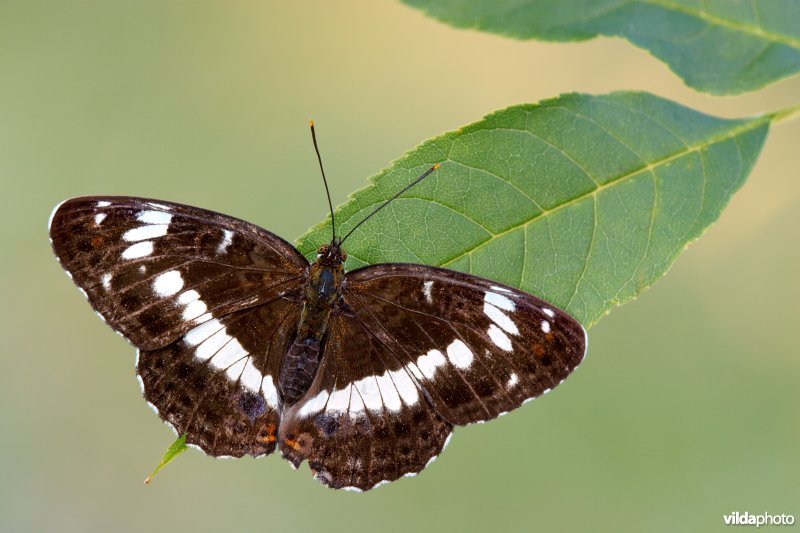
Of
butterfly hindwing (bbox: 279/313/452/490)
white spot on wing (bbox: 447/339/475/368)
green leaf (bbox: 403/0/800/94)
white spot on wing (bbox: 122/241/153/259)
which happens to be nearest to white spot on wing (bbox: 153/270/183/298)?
white spot on wing (bbox: 122/241/153/259)

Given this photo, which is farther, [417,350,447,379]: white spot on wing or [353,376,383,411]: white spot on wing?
[353,376,383,411]: white spot on wing

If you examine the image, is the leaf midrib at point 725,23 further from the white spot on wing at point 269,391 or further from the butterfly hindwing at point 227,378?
the white spot on wing at point 269,391

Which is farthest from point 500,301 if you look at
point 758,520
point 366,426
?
point 758,520

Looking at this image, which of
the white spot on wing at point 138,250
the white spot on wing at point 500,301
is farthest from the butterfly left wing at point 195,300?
the white spot on wing at point 500,301

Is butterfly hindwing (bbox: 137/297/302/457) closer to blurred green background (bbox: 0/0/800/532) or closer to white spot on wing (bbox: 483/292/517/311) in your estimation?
white spot on wing (bbox: 483/292/517/311)

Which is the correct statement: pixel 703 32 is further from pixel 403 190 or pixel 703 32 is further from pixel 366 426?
pixel 366 426

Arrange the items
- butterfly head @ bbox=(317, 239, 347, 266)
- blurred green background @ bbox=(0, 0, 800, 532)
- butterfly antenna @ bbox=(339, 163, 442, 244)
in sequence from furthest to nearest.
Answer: blurred green background @ bbox=(0, 0, 800, 532), butterfly head @ bbox=(317, 239, 347, 266), butterfly antenna @ bbox=(339, 163, 442, 244)
